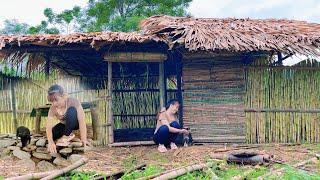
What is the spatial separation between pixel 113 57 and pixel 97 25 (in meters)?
10.5

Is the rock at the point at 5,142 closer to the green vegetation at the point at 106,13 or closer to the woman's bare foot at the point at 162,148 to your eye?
the woman's bare foot at the point at 162,148

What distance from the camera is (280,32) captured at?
9.71 meters

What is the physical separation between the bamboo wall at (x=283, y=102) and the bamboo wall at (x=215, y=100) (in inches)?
8.5

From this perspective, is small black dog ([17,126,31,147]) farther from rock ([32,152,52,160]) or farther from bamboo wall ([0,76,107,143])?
bamboo wall ([0,76,107,143])

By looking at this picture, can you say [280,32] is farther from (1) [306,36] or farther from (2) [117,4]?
(2) [117,4]

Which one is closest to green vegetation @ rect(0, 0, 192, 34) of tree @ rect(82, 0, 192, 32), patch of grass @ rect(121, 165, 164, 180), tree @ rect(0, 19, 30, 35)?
tree @ rect(82, 0, 192, 32)

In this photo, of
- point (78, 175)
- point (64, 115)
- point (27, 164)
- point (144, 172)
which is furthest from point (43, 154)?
point (144, 172)

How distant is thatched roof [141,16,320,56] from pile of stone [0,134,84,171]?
2.88m

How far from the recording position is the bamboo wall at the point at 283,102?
32.1 feet

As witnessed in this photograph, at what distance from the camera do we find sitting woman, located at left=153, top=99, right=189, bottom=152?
8.87 meters

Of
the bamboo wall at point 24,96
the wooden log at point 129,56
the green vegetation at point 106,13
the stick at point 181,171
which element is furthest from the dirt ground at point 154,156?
the green vegetation at point 106,13

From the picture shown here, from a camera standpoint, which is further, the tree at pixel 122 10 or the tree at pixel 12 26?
the tree at pixel 12 26

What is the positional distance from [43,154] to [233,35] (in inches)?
174

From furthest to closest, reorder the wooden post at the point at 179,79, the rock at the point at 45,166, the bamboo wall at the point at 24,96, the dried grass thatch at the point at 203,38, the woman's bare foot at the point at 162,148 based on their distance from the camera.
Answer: the bamboo wall at the point at 24,96 < the wooden post at the point at 179,79 < the dried grass thatch at the point at 203,38 < the woman's bare foot at the point at 162,148 < the rock at the point at 45,166
